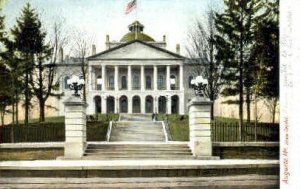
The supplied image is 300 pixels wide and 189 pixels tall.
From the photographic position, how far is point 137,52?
25.8m

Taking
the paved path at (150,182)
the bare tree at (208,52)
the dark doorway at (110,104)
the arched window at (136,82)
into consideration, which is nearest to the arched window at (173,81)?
the arched window at (136,82)

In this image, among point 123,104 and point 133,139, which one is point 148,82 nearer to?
point 123,104

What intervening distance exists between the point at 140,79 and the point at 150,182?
20.6 metres

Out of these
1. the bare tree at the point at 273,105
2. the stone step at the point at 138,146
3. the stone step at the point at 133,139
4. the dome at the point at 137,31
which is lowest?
the stone step at the point at 133,139

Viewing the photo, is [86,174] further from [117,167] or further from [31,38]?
[31,38]

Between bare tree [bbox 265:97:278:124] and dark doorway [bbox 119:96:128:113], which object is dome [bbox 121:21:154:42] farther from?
dark doorway [bbox 119:96:128:113]

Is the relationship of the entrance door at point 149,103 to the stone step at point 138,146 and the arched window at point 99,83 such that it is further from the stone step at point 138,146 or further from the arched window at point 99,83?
the stone step at point 138,146

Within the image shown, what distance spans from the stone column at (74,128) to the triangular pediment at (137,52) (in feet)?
49.9

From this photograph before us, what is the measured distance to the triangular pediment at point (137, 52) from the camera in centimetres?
2506

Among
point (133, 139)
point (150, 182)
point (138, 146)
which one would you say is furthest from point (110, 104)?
point (150, 182)

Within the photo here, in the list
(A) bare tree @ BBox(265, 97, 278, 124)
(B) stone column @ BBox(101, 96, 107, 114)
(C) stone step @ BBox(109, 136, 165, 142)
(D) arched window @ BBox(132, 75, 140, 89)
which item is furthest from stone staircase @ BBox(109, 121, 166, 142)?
(D) arched window @ BBox(132, 75, 140, 89)

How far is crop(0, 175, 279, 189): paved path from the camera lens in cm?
652
